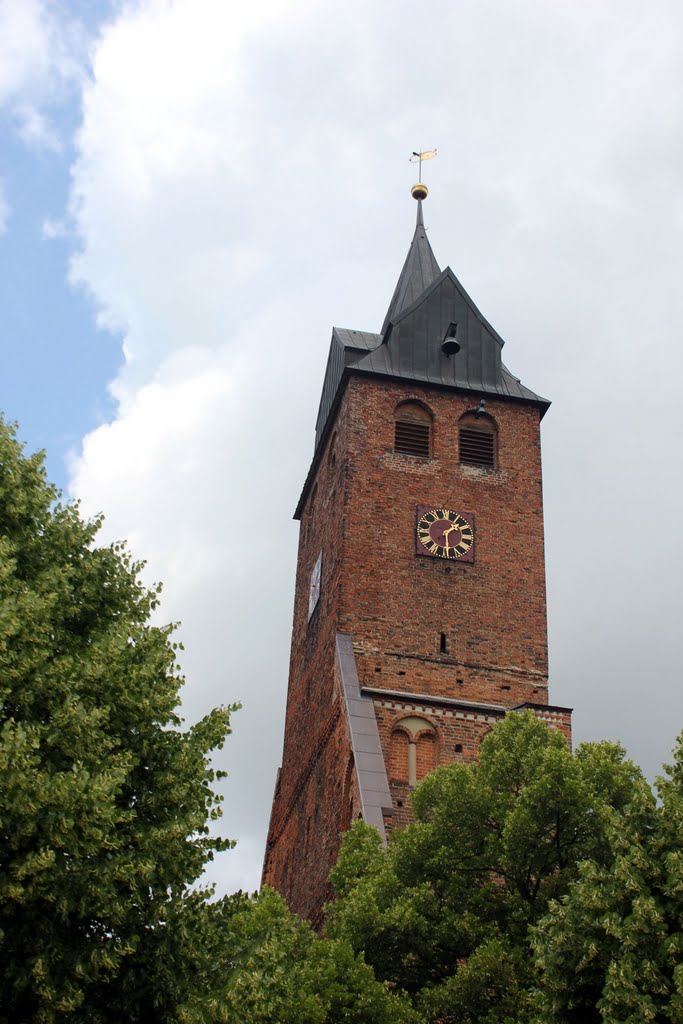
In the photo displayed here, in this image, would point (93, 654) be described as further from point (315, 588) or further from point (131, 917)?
point (315, 588)

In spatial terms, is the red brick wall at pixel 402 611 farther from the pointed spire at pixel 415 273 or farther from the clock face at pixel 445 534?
the pointed spire at pixel 415 273

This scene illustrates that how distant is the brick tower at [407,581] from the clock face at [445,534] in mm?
40

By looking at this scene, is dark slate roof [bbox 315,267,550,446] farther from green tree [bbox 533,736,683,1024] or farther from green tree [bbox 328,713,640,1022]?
green tree [bbox 533,736,683,1024]

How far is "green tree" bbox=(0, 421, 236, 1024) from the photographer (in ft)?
45.6

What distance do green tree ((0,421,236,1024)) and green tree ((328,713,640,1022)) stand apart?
654 centimetres

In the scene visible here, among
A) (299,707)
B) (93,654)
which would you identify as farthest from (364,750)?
(93,654)

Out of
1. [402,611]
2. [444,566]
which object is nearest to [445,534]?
[444,566]

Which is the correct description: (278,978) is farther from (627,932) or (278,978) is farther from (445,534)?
(445,534)

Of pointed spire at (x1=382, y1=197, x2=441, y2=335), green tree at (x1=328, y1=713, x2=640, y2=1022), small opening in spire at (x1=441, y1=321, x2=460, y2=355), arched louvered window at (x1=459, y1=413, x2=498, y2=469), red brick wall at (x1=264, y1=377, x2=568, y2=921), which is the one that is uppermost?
pointed spire at (x1=382, y1=197, x2=441, y2=335)

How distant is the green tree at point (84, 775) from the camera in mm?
13906

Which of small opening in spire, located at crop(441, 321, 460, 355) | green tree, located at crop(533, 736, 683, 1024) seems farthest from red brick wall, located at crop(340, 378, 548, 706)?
green tree, located at crop(533, 736, 683, 1024)

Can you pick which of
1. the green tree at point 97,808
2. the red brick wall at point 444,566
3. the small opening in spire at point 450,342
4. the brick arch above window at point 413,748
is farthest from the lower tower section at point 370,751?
the green tree at point 97,808

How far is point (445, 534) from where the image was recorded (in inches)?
1379

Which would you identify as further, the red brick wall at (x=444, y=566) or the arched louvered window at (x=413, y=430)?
the arched louvered window at (x=413, y=430)
